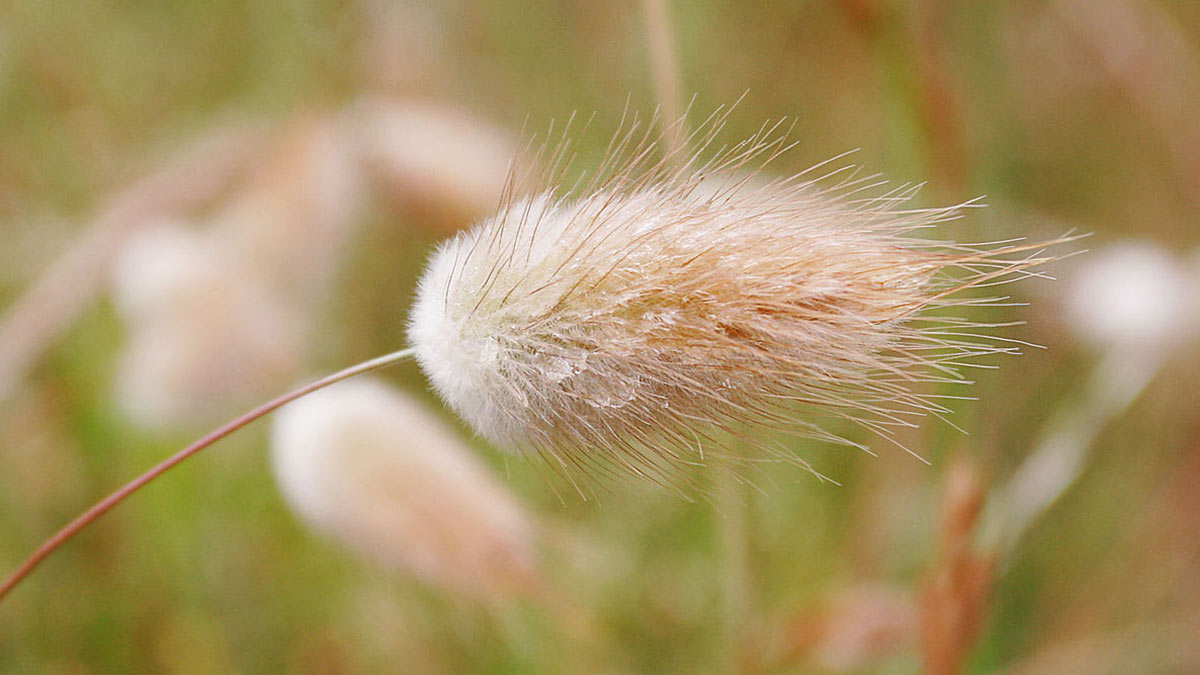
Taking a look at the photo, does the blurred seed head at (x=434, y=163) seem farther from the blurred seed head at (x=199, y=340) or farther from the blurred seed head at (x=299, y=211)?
the blurred seed head at (x=199, y=340)

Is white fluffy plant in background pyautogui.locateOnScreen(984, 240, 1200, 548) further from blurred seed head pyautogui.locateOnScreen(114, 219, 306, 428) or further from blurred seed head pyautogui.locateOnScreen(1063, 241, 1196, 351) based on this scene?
blurred seed head pyautogui.locateOnScreen(114, 219, 306, 428)

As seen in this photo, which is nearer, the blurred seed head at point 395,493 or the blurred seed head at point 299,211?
the blurred seed head at point 395,493

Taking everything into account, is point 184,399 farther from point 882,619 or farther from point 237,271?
point 882,619

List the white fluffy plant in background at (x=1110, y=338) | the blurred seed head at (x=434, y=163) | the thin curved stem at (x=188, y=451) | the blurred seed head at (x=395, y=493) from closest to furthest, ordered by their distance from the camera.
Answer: the thin curved stem at (x=188, y=451) → the blurred seed head at (x=395, y=493) → the white fluffy plant in background at (x=1110, y=338) → the blurred seed head at (x=434, y=163)

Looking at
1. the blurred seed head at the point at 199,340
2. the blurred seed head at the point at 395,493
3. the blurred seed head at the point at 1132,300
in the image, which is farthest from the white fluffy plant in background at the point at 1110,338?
the blurred seed head at the point at 199,340

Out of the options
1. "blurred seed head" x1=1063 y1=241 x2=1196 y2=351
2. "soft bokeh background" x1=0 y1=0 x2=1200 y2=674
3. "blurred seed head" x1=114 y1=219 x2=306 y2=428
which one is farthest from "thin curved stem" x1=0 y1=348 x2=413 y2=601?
"blurred seed head" x1=1063 y1=241 x2=1196 y2=351

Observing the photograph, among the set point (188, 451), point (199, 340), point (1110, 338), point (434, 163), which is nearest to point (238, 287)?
point (199, 340)
